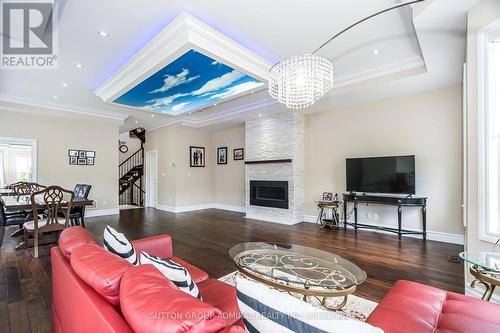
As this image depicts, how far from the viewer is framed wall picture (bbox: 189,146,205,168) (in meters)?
8.02

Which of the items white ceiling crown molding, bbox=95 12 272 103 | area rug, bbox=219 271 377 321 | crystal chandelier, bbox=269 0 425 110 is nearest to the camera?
area rug, bbox=219 271 377 321

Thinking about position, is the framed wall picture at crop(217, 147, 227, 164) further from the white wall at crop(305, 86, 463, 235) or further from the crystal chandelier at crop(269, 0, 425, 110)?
the crystal chandelier at crop(269, 0, 425, 110)

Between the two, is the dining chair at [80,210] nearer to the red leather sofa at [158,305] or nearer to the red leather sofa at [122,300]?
the red leather sofa at [158,305]

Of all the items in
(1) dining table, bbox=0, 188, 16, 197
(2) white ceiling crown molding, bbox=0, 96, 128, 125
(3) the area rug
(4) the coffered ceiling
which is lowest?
(3) the area rug

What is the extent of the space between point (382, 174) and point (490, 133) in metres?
2.57

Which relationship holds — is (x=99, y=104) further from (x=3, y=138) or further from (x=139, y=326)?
Answer: (x=139, y=326)

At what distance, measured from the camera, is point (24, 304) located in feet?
7.27

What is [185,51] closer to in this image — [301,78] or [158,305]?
[301,78]

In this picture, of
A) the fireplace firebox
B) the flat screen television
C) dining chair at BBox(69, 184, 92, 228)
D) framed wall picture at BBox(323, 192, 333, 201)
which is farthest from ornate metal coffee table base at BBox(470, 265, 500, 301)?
dining chair at BBox(69, 184, 92, 228)

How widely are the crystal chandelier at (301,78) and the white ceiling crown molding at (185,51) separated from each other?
0.80 meters

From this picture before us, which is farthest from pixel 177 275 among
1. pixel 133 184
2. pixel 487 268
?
pixel 133 184

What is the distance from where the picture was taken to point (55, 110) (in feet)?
19.5

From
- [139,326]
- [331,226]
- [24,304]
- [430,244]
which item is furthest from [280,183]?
[139,326]

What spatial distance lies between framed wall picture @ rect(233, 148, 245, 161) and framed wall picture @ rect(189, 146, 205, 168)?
127 cm
